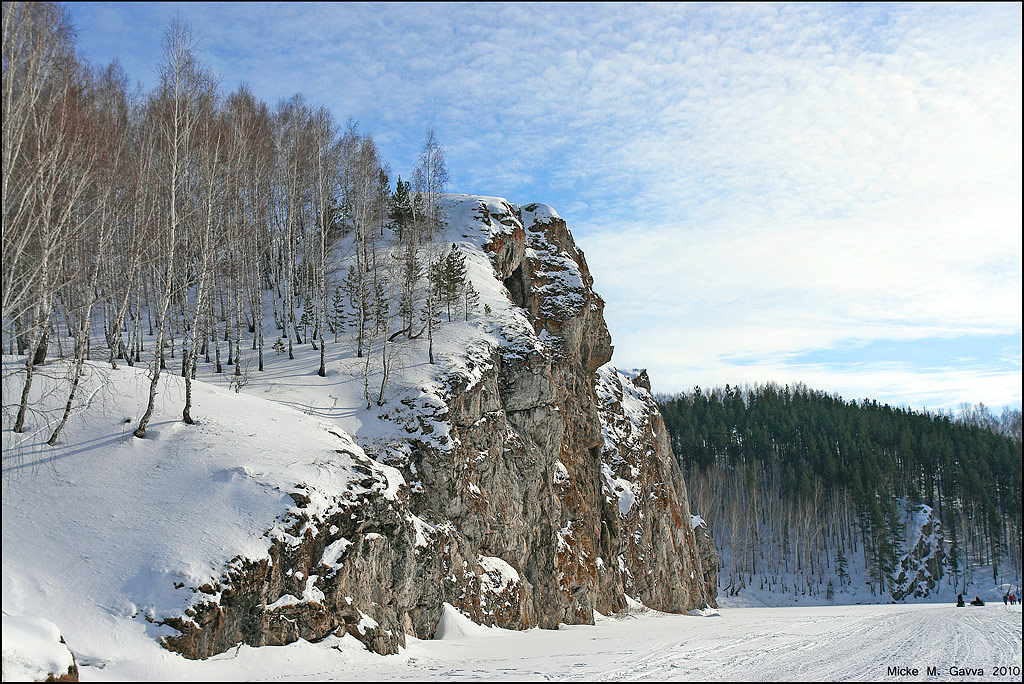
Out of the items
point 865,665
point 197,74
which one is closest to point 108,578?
point 197,74

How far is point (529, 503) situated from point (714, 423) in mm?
81134

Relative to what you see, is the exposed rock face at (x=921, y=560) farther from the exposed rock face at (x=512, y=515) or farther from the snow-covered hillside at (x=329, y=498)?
the snow-covered hillside at (x=329, y=498)

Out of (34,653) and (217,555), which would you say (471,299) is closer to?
(217,555)

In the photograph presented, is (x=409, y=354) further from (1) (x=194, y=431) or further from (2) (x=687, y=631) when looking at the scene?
(2) (x=687, y=631)

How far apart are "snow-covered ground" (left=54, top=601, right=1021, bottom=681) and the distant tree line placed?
24.8 feet

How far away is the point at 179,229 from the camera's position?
69.7 feet

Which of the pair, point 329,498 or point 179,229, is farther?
point 179,229

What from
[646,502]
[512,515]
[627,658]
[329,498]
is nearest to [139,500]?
[329,498]

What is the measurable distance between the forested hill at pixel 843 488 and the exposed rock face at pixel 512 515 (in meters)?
40.7

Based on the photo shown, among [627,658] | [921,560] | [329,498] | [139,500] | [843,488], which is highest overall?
[139,500]

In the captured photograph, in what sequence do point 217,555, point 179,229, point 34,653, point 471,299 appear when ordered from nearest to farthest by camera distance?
point 34,653
point 217,555
point 179,229
point 471,299

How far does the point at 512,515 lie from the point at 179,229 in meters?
15.9

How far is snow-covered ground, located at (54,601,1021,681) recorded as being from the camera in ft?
36.3

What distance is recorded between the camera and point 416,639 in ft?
51.5
